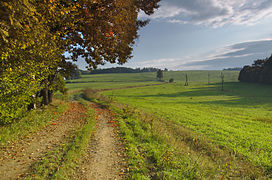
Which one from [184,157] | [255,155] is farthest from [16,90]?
[255,155]

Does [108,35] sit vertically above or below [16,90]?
above

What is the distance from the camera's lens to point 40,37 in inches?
309

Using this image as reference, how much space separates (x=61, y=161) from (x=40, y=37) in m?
6.32

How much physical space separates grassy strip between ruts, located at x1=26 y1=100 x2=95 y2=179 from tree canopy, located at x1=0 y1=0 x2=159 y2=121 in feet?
13.9

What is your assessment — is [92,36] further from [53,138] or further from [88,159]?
[88,159]

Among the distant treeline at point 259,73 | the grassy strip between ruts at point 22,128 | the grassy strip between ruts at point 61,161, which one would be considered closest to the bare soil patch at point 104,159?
the grassy strip between ruts at point 61,161

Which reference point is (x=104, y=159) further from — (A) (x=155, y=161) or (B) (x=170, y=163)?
(B) (x=170, y=163)

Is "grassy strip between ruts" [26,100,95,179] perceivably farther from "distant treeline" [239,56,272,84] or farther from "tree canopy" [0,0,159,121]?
"distant treeline" [239,56,272,84]

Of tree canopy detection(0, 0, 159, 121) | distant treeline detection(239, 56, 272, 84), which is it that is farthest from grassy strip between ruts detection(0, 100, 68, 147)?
distant treeline detection(239, 56, 272, 84)

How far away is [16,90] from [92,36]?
21.4ft

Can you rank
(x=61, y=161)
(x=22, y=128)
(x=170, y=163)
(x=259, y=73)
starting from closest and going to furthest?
(x=61, y=161) < (x=170, y=163) < (x=22, y=128) < (x=259, y=73)

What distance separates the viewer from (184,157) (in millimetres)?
7770

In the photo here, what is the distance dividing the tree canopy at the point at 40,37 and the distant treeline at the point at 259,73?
9926cm

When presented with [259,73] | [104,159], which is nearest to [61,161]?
[104,159]
